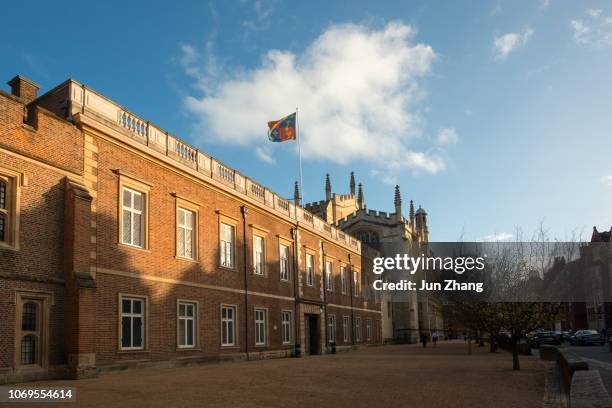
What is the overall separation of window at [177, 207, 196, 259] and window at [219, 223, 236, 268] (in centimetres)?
228

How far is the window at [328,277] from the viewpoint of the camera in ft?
140

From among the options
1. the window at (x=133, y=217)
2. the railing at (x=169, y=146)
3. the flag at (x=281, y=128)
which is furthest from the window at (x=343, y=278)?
the window at (x=133, y=217)

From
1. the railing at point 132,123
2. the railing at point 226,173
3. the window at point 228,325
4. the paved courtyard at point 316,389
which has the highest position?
the railing at point 132,123

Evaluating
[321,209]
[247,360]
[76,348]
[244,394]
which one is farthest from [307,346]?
[321,209]

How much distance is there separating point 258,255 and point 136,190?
10.9 m

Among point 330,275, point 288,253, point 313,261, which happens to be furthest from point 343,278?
point 288,253

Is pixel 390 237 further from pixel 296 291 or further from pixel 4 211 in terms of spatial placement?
pixel 4 211

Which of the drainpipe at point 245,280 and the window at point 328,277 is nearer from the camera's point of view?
the drainpipe at point 245,280

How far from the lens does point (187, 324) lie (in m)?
23.9

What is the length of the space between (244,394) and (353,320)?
35.6 metres

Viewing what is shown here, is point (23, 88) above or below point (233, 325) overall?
above

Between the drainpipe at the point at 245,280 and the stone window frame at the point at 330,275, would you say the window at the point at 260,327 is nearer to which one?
the drainpipe at the point at 245,280

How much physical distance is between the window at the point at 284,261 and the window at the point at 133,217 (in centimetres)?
1334

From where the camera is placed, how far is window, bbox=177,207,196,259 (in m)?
24.1
